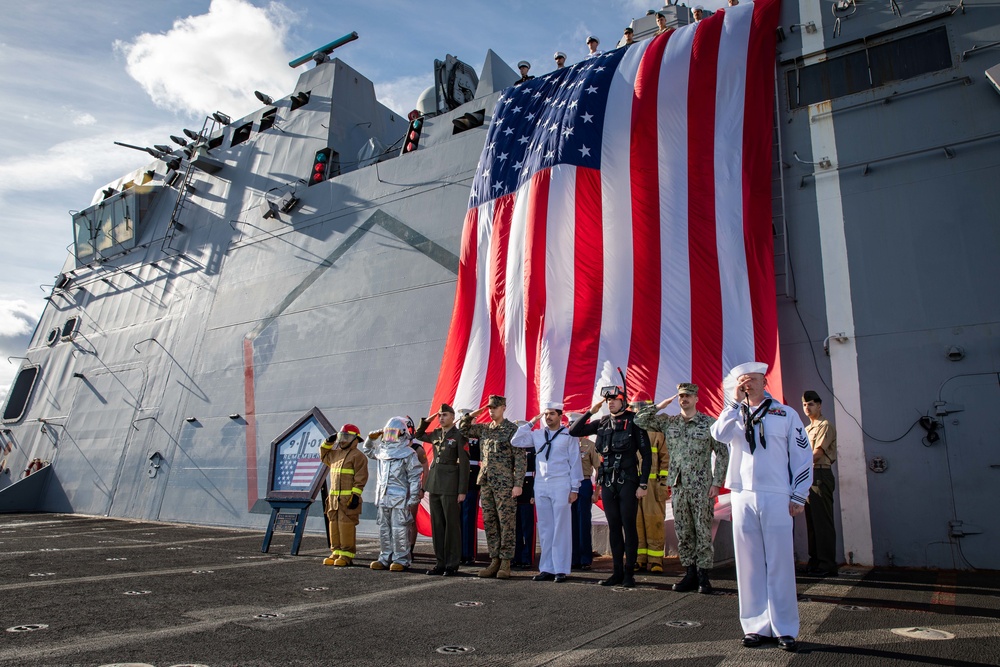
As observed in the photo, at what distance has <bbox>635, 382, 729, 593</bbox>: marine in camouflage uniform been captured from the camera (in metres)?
4.65

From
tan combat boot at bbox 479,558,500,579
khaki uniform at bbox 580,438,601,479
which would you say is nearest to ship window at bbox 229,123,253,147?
khaki uniform at bbox 580,438,601,479

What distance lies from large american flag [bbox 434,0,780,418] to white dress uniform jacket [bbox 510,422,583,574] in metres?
1.61

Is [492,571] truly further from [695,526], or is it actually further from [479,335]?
[479,335]

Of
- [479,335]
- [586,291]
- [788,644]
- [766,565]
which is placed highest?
[586,291]

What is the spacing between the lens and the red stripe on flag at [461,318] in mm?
8484

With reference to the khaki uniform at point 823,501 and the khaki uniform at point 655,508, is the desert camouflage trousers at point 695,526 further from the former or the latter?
the khaki uniform at point 823,501

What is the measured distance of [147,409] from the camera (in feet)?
42.4

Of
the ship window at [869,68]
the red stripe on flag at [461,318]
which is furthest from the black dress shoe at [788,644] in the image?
the ship window at [869,68]

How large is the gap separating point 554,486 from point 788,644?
2.71 metres

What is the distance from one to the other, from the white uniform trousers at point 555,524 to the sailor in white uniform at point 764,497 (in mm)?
2221

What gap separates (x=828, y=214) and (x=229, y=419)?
981 cm

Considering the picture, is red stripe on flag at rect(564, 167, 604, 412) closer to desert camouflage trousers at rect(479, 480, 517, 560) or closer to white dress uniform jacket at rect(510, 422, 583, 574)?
white dress uniform jacket at rect(510, 422, 583, 574)

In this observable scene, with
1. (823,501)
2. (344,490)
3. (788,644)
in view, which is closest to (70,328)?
(344,490)

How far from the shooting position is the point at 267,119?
14.3 meters
